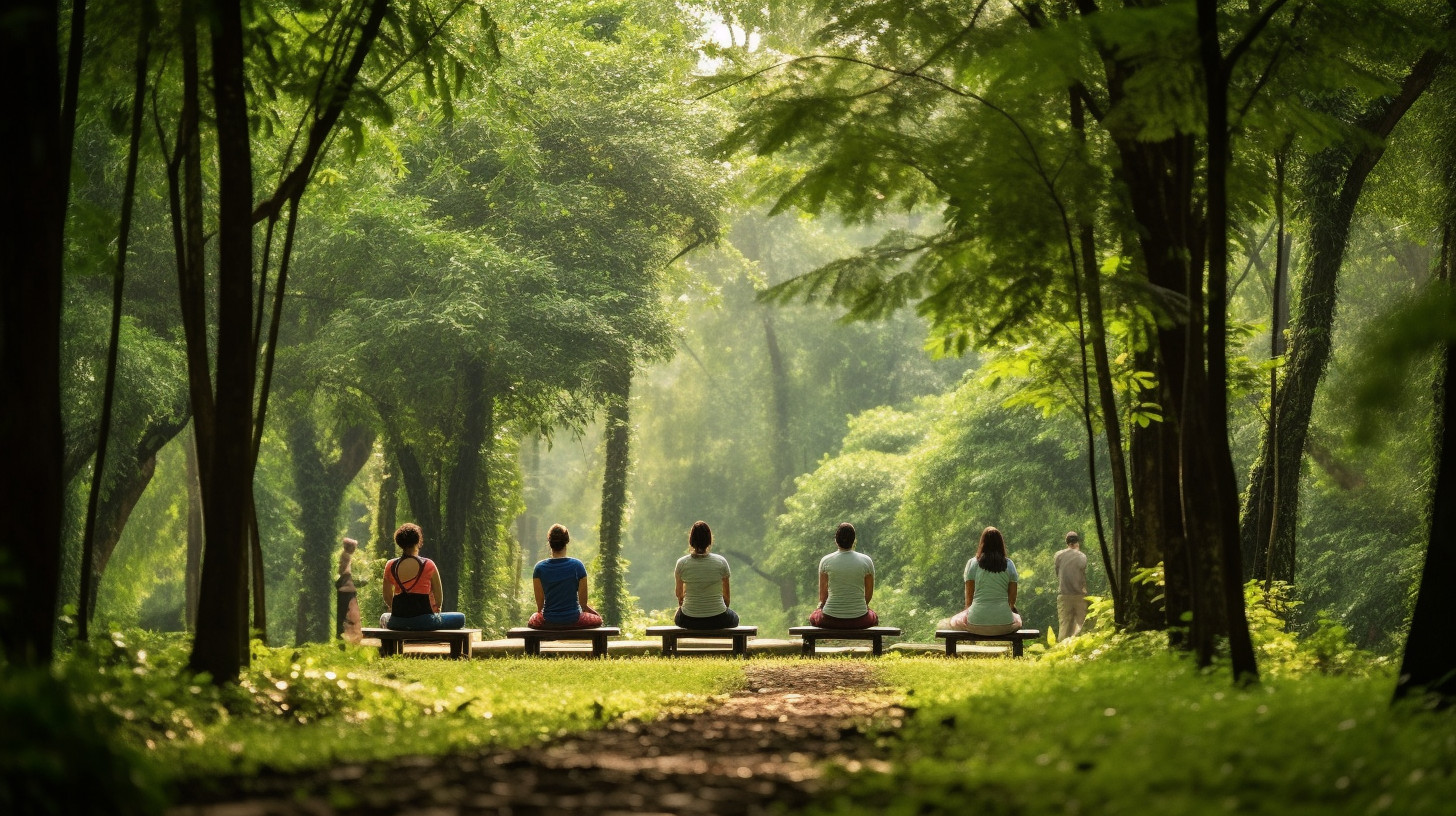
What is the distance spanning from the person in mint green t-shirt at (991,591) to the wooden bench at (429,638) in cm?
570

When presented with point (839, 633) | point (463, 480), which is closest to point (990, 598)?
point (839, 633)

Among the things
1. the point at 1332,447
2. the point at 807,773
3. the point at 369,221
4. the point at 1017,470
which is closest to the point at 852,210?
the point at 807,773

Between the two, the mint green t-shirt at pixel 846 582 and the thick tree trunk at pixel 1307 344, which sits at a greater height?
the thick tree trunk at pixel 1307 344

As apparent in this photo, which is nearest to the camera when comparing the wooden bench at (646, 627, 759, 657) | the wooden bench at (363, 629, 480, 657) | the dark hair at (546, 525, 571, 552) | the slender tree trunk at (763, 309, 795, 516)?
the wooden bench at (363, 629, 480, 657)

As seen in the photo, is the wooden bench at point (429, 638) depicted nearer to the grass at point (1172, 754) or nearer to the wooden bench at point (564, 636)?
the wooden bench at point (564, 636)

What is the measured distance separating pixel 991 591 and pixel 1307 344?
14.9 feet

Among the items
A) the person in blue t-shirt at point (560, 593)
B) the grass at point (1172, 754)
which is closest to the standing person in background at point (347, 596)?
the person in blue t-shirt at point (560, 593)

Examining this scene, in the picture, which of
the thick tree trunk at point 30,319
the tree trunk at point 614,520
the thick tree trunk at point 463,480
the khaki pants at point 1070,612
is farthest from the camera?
the tree trunk at point 614,520

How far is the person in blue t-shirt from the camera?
54.6 ft

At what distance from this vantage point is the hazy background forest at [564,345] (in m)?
15.2

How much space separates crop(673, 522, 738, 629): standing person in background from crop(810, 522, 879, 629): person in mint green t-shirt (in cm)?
112

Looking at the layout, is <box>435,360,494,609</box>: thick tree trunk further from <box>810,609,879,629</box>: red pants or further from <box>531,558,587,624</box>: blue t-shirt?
<box>810,609,879,629</box>: red pants

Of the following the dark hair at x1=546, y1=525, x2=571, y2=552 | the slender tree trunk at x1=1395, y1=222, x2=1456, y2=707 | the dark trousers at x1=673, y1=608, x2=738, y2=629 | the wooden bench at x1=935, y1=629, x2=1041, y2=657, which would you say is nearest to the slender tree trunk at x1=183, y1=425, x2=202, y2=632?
the dark hair at x1=546, y1=525, x2=571, y2=552

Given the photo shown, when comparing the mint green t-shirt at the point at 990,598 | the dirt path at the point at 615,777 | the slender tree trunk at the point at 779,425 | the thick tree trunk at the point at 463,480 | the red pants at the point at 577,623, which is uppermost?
the slender tree trunk at the point at 779,425
